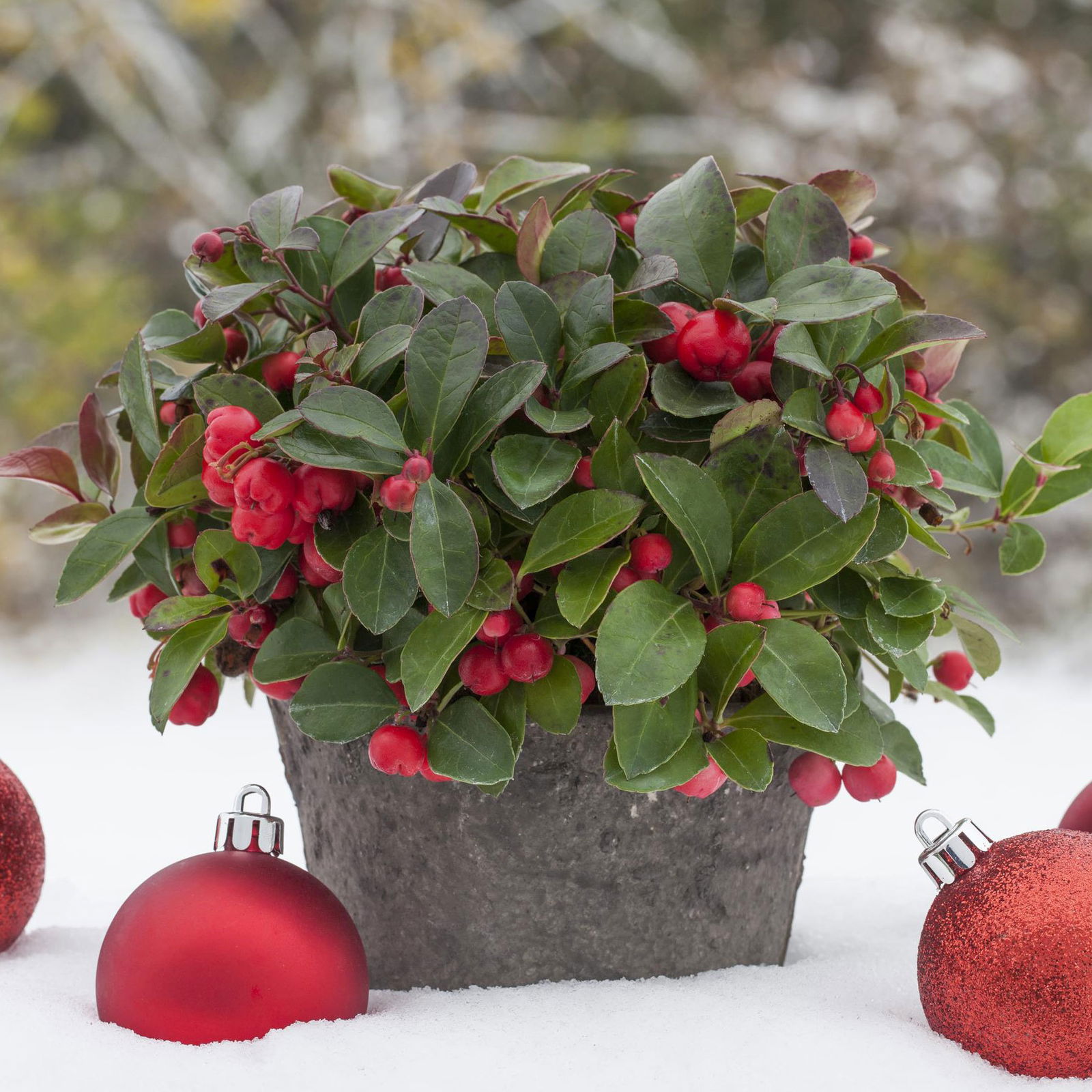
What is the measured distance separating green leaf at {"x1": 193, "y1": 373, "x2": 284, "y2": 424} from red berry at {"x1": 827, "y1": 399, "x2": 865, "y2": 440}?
226mm

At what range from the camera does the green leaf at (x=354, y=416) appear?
43 centimetres

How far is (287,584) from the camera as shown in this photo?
556mm

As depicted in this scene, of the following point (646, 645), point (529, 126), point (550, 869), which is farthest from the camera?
point (529, 126)

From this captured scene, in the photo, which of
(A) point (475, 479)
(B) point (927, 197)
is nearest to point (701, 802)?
(A) point (475, 479)

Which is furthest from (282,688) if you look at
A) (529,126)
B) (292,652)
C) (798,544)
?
(529,126)

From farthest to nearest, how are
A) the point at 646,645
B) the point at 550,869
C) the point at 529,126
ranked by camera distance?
the point at 529,126 < the point at 550,869 < the point at 646,645

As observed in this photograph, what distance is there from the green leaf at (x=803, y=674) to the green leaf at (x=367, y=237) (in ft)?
0.77

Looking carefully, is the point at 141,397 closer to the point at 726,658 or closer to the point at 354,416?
the point at 354,416

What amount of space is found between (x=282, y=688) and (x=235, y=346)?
171 millimetres

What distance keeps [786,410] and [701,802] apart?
0.19 metres

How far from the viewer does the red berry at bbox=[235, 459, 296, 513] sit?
45 cm

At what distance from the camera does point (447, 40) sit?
2682 millimetres

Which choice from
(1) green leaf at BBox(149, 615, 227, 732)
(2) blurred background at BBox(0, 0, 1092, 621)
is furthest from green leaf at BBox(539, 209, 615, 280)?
(2) blurred background at BBox(0, 0, 1092, 621)

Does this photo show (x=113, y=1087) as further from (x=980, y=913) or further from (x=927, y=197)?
(x=927, y=197)
